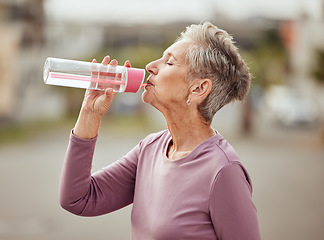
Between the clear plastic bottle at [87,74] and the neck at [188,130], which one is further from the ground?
the clear plastic bottle at [87,74]

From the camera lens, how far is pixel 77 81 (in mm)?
1782

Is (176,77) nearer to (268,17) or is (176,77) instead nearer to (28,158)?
(28,158)

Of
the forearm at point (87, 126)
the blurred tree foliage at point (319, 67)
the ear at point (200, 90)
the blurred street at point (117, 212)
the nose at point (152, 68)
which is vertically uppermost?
the nose at point (152, 68)

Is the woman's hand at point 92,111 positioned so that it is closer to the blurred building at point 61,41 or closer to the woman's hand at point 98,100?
the woman's hand at point 98,100

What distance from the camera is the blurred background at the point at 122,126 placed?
7086mm

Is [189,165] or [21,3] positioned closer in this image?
[189,165]

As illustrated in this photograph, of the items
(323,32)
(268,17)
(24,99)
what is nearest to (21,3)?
(24,99)

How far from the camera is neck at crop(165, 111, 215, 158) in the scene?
169 centimetres

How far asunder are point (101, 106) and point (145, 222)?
382 mm

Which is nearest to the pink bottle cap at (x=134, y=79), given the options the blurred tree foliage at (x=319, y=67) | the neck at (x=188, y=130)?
the neck at (x=188, y=130)

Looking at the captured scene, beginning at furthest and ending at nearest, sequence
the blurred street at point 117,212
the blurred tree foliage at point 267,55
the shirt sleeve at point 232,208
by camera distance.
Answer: the blurred tree foliage at point 267,55 < the blurred street at point 117,212 < the shirt sleeve at point 232,208

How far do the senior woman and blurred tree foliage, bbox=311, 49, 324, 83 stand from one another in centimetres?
1742

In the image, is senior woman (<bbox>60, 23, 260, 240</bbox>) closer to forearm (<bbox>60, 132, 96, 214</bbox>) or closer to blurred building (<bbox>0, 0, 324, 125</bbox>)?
forearm (<bbox>60, 132, 96, 214</bbox>)

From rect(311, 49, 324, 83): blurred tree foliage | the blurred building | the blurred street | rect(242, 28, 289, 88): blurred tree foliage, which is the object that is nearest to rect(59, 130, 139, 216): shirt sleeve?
the blurred street
